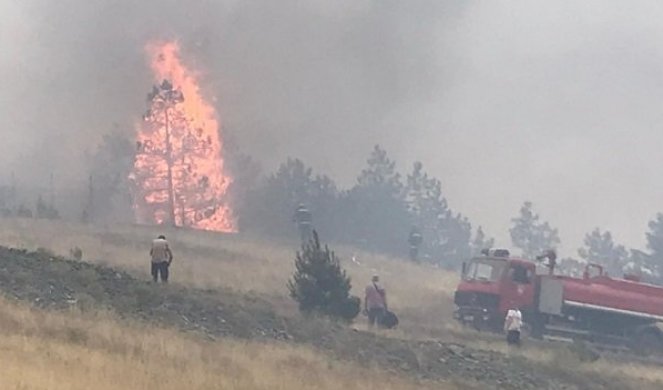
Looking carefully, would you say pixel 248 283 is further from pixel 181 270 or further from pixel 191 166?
pixel 191 166

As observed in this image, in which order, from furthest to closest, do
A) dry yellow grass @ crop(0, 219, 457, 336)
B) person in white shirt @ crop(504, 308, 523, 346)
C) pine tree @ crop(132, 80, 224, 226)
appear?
1. pine tree @ crop(132, 80, 224, 226)
2. dry yellow grass @ crop(0, 219, 457, 336)
3. person in white shirt @ crop(504, 308, 523, 346)

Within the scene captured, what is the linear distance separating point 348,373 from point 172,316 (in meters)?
4.56

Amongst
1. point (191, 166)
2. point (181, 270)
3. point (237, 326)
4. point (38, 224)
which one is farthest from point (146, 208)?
point (237, 326)

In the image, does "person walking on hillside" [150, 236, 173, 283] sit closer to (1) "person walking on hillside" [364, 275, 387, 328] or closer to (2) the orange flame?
(1) "person walking on hillside" [364, 275, 387, 328]

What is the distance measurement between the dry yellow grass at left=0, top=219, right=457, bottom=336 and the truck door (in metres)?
2.40

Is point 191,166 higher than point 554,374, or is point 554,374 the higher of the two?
point 191,166

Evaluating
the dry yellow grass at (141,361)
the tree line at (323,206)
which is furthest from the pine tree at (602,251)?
the dry yellow grass at (141,361)

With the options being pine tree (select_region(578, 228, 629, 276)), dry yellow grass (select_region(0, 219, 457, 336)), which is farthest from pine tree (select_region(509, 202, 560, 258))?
dry yellow grass (select_region(0, 219, 457, 336))

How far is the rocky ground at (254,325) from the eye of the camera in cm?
2041

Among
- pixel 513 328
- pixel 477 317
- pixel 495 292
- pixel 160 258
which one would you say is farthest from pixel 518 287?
pixel 160 258

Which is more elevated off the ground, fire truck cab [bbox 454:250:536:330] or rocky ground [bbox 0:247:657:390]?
fire truck cab [bbox 454:250:536:330]

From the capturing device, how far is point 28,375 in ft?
42.4

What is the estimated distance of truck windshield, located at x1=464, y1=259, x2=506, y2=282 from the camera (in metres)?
30.1

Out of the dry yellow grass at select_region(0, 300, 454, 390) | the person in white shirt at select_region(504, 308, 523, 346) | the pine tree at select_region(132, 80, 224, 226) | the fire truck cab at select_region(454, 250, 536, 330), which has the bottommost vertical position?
the dry yellow grass at select_region(0, 300, 454, 390)
